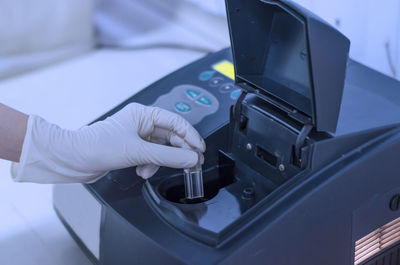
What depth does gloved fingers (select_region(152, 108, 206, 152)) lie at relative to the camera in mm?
779

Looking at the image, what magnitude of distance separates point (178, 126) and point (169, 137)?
5cm

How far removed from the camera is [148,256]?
0.65 metres

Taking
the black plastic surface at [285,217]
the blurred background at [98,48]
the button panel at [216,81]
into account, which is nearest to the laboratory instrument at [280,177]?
the black plastic surface at [285,217]

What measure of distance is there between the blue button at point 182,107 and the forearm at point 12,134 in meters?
0.25

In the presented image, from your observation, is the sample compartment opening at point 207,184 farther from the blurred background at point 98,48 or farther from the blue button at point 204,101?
the blurred background at point 98,48

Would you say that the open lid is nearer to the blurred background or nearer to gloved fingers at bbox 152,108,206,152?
gloved fingers at bbox 152,108,206,152

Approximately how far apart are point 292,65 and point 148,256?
0.32 m

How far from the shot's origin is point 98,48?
1630 millimetres

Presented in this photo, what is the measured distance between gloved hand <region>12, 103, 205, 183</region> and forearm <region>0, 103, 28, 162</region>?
1 cm

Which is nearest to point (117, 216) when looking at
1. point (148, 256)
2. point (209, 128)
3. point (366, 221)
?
point (148, 256)

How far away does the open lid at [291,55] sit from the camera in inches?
23.3

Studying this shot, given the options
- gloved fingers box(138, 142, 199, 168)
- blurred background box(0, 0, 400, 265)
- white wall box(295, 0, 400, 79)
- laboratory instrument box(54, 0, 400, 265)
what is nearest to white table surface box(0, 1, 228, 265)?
blurred background box(0, 0, 400, 265)

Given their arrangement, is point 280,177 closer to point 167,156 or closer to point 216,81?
point 167,156

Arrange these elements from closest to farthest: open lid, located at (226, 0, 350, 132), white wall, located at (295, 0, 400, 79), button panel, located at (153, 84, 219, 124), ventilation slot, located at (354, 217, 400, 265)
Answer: open lid, located at (226, 0, 350, 132), ventilation slot, located at (354, 217, 400, 265), button panel, located at (153, 84, 219, 124), white wall, located at (295, 0, 400, 79)
